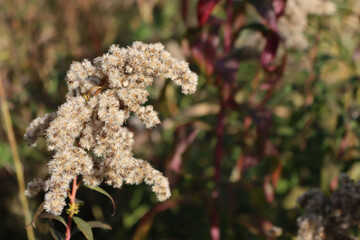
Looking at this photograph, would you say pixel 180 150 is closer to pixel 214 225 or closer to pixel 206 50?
pixel 214 225

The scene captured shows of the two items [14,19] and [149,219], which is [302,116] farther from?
[14,19]

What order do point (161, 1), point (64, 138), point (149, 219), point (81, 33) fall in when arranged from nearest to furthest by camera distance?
point (64, 138)
point (149, 219)
point (81, 33)
point (161, 1)

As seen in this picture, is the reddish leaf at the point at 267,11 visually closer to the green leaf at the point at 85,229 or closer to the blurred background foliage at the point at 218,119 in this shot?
the blurred background foliage at the point at 218,119

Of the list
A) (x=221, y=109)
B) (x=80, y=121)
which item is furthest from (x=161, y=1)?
(x=80, y=121)

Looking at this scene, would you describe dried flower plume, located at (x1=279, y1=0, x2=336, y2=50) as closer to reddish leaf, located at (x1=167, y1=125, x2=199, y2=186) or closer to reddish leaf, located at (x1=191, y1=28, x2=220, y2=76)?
reddish leaf, located at (x1=191, y1=28, x2=220, y2=76)

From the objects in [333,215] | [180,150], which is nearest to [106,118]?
[333,215]

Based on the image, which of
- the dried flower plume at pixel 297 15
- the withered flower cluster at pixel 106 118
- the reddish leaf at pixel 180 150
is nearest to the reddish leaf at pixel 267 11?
the dried flower plume at pixel 297 15
